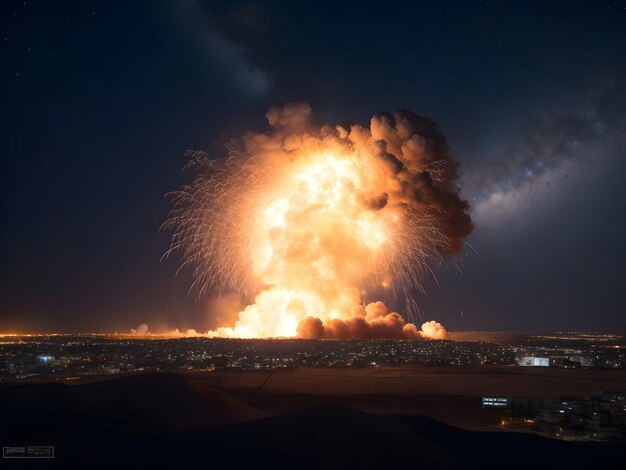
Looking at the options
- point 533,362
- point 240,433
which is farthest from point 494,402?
point 533,362

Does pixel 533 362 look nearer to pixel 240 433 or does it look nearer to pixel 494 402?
pixel 494 402

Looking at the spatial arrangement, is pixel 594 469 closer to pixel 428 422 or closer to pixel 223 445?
pixel 428 422

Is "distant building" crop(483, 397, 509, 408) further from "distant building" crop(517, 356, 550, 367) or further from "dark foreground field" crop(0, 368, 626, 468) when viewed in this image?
"distant building" crop(517, 356, 550, 367)

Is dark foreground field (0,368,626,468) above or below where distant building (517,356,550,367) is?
above

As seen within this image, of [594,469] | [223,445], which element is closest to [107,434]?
[223,445]

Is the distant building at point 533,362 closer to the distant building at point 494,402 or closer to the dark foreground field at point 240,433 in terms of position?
the distant building at point 494,402

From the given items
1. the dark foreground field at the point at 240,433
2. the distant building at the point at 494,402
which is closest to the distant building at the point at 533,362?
the distant building at the point at 494,402

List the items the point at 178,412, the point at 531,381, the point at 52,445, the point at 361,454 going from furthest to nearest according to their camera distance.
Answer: the point at 531,381 < the point at 178,412 < the point at 52,445 < the point at 361,454

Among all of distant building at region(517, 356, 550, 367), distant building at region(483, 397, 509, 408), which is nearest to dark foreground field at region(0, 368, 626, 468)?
distant building at region(483, 397, 509, 408)
